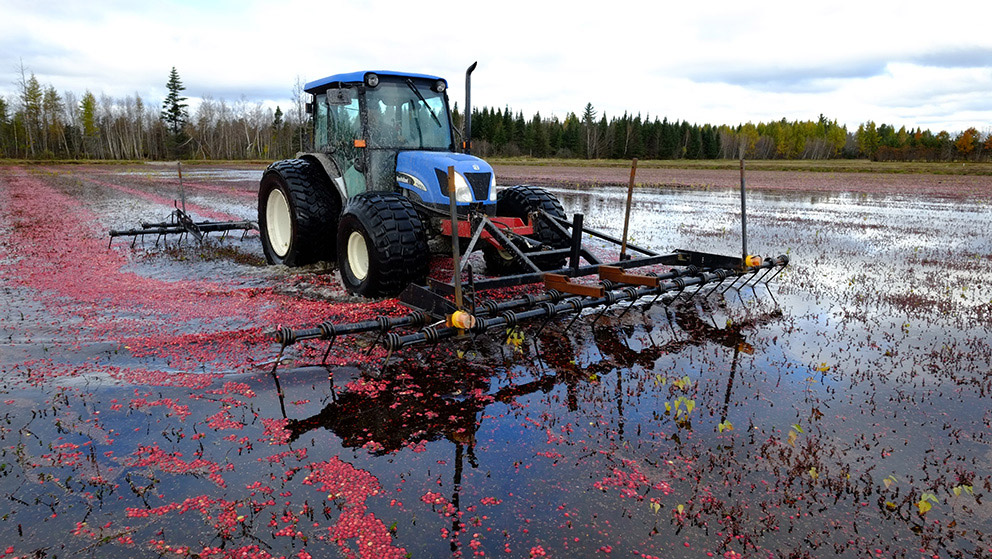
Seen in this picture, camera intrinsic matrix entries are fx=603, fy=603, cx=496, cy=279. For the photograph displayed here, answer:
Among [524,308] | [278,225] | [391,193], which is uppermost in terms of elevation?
[391,193]

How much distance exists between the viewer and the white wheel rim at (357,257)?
8.01 m

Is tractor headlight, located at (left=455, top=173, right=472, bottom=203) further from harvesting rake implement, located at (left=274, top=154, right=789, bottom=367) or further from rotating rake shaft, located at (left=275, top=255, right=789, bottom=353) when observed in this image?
rotating rake shaft, located at (left=275, top=255, right=789, bottom=353)

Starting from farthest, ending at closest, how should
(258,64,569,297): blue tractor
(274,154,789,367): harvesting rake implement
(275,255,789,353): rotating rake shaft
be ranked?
(258,64,569,297): blue tractor
(274,154,789,367): harvesting rake implement
(275,255,789,353): rotating rake shaft

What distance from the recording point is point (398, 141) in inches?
337

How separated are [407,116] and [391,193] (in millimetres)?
1516

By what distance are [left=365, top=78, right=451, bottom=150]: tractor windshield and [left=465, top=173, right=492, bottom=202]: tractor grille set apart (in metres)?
1.18

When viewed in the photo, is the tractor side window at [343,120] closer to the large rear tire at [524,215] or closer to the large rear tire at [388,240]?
the large rear tire at [388,240]

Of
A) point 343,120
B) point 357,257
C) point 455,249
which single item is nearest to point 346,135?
point 343,120

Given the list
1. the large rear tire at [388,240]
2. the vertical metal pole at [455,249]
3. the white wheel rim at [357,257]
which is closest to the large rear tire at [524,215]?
the large rear tire at [388,240]

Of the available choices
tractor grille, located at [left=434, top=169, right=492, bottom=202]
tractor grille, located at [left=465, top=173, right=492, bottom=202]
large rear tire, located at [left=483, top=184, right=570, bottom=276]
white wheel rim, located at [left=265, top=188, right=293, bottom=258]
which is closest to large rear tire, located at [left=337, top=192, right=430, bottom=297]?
tractor grille, located at [left=434, top=169, right=492, bottom=202]

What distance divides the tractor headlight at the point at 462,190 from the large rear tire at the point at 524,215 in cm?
112

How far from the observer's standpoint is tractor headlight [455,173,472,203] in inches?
305

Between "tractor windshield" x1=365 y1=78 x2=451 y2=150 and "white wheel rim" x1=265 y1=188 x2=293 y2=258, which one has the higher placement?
"tractor windshield" x1=365 y1=78 x2=451 y2=150

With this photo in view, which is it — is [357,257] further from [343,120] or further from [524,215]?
[524,215]
